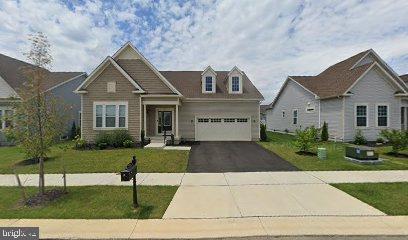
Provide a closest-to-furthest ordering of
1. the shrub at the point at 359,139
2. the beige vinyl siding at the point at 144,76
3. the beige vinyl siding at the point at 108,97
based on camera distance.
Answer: the beige vinyl siding at the point at 108,97, the shrub at the point at 359,139, the beige vinyl siding at the point at 144,76

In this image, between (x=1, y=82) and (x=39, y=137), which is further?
(x=1, y=82)

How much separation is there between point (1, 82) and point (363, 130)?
30855 millimetres

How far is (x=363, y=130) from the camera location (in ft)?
65.8

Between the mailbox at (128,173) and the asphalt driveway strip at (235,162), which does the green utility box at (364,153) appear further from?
the mailbox at (128,173)

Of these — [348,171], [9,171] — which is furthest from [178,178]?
[9,171]

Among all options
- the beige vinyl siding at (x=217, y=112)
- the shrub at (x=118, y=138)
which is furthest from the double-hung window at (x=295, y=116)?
the shrub at (x=118, y=138)

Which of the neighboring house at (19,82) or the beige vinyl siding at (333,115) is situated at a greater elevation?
the neighboring house at (19,82)

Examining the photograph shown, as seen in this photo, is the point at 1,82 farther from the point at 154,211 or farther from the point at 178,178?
the point at 154,211

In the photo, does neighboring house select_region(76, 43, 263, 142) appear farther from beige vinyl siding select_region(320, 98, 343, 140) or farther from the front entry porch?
beige vinyl siding select_region(320, 98, 343, 140)

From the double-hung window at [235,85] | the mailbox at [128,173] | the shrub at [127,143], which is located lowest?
the shrub at [127,143]

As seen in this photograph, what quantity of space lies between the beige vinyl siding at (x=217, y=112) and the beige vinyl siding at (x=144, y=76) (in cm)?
358

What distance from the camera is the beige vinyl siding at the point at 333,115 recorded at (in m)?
20.3

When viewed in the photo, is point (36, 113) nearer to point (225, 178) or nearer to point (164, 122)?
point (225, 178)

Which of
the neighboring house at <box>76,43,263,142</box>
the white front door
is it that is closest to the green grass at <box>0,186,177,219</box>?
the neighboring house at <box>76,43,263,142</box>
